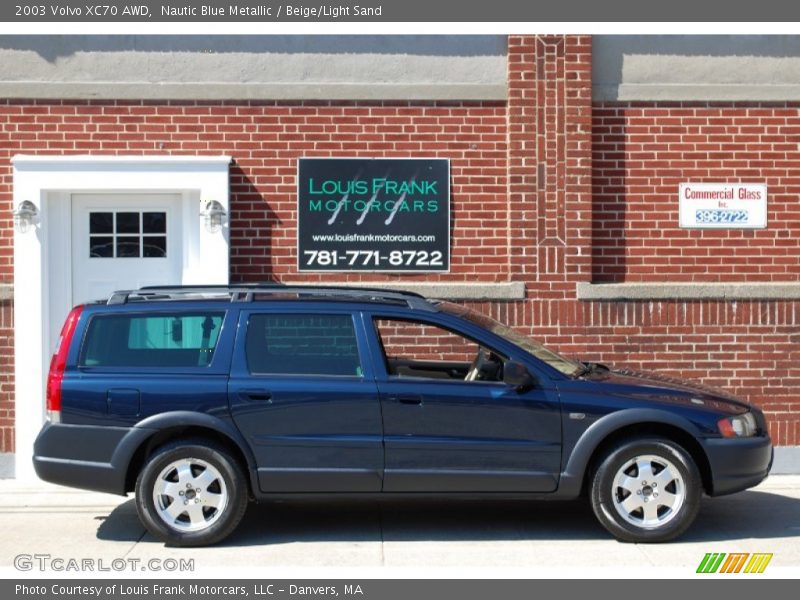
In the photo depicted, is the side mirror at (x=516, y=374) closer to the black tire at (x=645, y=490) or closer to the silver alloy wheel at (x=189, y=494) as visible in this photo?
the black tire at (x=645, y=490)

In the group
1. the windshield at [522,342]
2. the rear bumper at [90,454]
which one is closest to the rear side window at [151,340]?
the rear bumper at [90,454]

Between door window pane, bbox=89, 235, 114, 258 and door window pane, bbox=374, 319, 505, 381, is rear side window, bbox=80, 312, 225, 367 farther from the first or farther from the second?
door window pane, bbox=89, 235, 114, 258

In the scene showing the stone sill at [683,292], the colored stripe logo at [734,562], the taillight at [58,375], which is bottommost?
the colored stripe logo at [734,562]

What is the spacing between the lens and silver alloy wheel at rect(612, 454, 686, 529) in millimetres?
7684

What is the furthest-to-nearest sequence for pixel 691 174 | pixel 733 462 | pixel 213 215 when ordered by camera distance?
1. pixel 691 174
2. pixel 213 215
3. pixel 733 462

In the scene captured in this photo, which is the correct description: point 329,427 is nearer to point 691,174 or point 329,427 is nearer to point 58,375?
point 58,375

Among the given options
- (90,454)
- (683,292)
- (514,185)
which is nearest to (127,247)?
(90,454)

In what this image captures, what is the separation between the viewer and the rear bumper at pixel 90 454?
7.57 metres

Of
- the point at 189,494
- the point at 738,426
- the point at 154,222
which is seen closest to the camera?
the point at 189,494

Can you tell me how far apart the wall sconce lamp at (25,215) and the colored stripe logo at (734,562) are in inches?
256

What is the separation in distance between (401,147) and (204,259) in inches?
82.7

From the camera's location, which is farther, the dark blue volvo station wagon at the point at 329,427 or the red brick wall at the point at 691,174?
the red brick wall at the point at 691,174

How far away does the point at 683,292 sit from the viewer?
10539mm

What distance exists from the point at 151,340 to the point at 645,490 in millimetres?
3511
